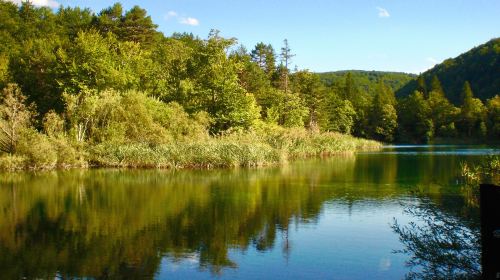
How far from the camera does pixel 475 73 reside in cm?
11456

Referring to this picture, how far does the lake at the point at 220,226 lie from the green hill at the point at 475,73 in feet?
304

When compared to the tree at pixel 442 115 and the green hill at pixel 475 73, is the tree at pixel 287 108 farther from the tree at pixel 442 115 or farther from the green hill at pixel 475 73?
the green hill at pixel 475 73

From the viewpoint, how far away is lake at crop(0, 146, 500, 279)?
9.84 m

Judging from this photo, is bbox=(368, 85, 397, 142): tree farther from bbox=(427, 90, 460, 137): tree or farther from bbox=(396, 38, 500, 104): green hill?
bbox=(396, 38, 500, 104): green hill

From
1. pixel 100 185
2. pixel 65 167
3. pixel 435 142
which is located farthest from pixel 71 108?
pixel 435 142

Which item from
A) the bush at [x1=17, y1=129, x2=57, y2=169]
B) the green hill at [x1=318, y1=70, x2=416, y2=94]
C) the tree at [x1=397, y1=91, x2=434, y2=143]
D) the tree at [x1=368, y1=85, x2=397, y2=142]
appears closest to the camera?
the bush at [x1=17, y1=129, x2=57, y2=169]

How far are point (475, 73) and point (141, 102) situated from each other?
9934 centimetres

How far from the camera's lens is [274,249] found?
11633mm

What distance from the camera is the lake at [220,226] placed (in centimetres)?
984

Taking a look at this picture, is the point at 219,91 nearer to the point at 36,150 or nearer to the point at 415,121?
the point at 36,150

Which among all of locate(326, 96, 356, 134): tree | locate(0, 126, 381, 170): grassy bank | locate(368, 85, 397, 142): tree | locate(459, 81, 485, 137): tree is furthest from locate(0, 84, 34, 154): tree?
locate(459, 81, 485, 137): tree

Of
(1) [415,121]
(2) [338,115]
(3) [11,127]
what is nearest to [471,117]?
(1) [415,121]

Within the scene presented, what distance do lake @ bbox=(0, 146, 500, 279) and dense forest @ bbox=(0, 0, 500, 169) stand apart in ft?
24.2

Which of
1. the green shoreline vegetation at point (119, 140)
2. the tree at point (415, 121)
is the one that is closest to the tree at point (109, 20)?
the green shoreline vegetation at point (119, 140)
